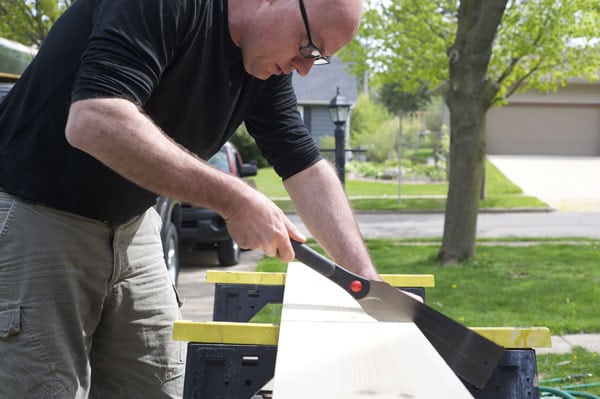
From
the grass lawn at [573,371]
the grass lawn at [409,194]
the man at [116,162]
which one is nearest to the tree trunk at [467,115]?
the grass lawn at [573,371]

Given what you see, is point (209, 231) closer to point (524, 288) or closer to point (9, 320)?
point (524, 288)

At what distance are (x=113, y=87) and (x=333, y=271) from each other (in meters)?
0.91

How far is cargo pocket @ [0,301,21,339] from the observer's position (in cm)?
211

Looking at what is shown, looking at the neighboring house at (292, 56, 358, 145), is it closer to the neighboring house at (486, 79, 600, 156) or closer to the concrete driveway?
the neighboring house at (486, 79, 600, 156)

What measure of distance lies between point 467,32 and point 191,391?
26.2ft

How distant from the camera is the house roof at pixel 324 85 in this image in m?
36.5

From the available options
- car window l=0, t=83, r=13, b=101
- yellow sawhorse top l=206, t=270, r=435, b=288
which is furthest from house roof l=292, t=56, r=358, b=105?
yellow sawhorse top l=206, t=270, r=435, b=288

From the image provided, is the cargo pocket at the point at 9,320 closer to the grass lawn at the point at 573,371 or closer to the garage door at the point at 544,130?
the grass lawn at the point at 573,371

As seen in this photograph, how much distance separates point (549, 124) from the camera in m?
34.1

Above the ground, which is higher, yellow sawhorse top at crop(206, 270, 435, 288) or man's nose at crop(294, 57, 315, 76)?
man's nose at crop(294, 57, 315, 76)

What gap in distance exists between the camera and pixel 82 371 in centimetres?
232

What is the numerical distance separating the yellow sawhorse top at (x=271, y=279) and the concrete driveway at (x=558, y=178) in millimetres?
16830

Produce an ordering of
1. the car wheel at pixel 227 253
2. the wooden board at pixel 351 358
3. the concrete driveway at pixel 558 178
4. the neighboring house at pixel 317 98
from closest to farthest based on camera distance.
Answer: the wooden board at pixel 351 358 < the car wheel at pixel 227 253 < the concrete driveway at pixel 558 178 < the neighboring house at pixel 317 98

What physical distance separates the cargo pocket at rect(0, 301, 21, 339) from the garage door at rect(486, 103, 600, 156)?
32.9 m
